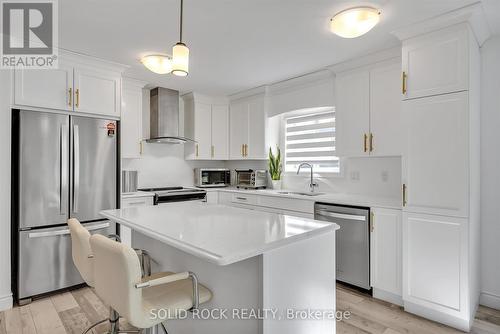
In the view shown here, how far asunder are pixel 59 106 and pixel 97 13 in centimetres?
119

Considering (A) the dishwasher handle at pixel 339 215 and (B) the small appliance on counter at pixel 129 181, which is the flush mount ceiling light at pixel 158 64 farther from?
(A) the dishwasher handle at pixel 339 215

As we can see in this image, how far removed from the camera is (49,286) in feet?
9.11

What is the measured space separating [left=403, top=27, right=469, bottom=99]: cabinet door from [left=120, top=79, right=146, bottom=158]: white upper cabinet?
10.8 feet

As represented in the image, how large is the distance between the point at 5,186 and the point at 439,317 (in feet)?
13.1

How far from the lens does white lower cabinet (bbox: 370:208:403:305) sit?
261 cm

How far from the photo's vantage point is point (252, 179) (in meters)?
4.39

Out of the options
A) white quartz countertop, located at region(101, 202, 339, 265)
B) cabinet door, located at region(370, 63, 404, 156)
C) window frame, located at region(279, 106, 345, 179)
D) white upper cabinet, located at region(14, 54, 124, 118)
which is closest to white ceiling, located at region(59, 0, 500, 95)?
white upper cabinet, located at region(14, 54, 124, 118)

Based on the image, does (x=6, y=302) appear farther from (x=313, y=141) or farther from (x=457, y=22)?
(x=457, y=22)

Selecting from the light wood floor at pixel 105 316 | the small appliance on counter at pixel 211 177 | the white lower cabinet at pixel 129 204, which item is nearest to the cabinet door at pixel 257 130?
the small appliance on counter at pixel 211 177

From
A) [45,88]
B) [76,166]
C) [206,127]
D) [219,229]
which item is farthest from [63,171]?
[206,127]

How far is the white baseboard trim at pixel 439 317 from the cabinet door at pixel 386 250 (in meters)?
0.15

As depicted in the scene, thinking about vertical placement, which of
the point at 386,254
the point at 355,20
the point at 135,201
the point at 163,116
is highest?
the point at 355,20

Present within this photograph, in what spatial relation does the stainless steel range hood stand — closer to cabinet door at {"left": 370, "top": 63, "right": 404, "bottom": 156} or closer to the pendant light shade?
the pendant light shade

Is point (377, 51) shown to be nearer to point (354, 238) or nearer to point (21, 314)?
point (354, 238)
